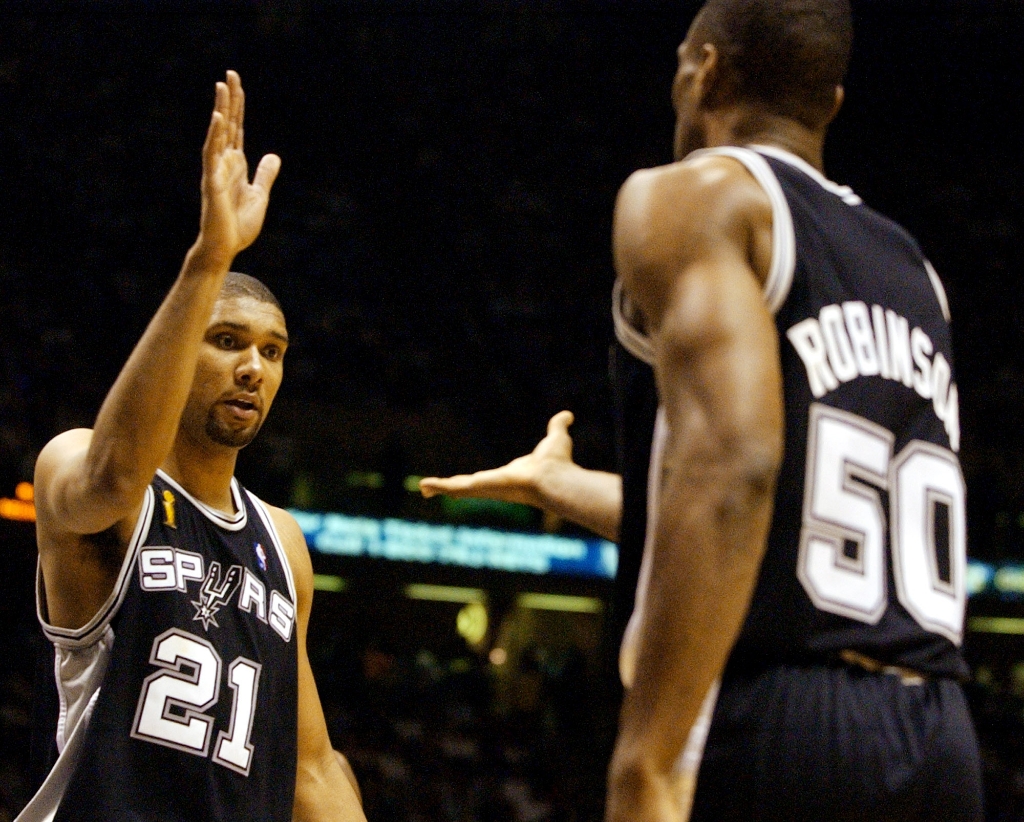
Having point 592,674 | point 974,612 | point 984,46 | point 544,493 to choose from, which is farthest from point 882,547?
point 984,46

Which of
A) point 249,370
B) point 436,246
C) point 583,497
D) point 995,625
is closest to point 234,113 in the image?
point 249,370

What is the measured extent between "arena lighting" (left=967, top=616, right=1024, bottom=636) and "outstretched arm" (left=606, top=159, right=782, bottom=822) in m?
12.7

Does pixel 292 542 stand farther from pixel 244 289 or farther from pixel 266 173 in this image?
pixel 266 173

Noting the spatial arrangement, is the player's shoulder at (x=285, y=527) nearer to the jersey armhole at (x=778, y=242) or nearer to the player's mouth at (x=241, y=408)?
the player's mouth at (x=241, y=408)

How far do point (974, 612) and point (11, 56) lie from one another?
12.8m

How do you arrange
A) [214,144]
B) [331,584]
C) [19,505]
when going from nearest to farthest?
[214,144], [19,505], [331,584]

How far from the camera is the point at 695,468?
4.92ft

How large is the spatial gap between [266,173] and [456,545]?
413 inches

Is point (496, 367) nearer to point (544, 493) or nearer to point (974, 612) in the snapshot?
point (974, 612)

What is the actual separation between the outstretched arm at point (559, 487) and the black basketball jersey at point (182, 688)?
2.56 ft

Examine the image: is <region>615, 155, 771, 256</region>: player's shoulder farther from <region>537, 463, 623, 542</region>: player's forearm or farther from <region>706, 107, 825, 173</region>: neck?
<region>537, 463, 623, 542</region>: player's forearm

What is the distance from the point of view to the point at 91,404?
494 inches

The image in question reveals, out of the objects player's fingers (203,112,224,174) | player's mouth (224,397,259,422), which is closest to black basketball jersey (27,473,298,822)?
player's mouth (224,397,259,422)

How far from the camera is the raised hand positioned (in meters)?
2.43
